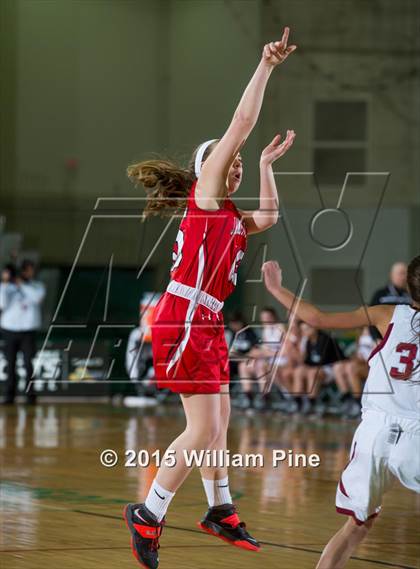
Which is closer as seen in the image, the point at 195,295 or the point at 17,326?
the point at 195,295

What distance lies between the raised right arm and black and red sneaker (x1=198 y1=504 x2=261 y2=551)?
4.45 ft

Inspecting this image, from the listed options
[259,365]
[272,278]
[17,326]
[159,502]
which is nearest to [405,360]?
[272,278]

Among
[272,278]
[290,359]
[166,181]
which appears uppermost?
[166,181]

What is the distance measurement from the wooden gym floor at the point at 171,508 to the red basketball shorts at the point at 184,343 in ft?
2.99

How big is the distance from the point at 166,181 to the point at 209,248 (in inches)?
16.8

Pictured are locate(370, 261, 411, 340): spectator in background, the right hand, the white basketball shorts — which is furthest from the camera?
locate(370, 261, 411, 340): spectator in background

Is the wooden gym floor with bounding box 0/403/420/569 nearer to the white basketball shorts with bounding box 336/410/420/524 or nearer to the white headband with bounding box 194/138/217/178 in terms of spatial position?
the white basketball shorts with bounding box 336/410/420/524

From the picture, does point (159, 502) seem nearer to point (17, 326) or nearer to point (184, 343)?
point (184, 343)

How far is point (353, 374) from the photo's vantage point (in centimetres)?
1388

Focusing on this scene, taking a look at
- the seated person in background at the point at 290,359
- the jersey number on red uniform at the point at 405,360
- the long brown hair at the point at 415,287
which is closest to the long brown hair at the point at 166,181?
the long brown hair at the point at 415,287

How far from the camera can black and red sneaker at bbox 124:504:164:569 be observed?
4.66 meters

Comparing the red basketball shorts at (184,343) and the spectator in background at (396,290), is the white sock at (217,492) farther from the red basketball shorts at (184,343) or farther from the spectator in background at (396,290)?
the spectator in background at (396,290)

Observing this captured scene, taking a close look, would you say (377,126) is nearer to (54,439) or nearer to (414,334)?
(54,439)

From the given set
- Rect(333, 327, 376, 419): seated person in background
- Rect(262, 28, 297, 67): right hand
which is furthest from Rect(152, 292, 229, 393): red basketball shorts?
Rect(333, 327, 376, 419): seated person in background
